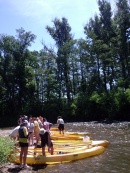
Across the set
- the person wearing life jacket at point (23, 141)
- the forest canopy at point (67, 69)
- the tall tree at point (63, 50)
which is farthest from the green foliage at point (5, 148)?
the tall tree at point (63, 50)

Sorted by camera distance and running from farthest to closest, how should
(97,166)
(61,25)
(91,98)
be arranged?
(61,25)
(91,98)
(97,166)

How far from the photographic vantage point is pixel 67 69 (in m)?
53.2

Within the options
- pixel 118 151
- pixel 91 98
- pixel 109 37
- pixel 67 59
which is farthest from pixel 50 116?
pixel 118 151

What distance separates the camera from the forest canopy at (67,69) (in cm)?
4416

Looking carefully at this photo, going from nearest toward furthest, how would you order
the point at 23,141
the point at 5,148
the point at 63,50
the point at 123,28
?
the point at 5,148 < the point at 23,141 < the point at 123,28 < the point at 63,50

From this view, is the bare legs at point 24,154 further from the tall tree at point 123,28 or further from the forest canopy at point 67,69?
the tall tree at point 123,28

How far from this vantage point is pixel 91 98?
138 ft

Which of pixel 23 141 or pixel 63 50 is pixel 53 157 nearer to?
pixel 23 141

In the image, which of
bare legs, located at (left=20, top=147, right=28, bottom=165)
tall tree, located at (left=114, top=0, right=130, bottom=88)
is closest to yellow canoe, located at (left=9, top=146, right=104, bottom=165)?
bare legs, located at (left=20, top=147, right=28, bottom=165)

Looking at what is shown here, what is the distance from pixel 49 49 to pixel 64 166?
44278 millimetres

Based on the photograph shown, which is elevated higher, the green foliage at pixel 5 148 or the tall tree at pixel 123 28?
the tall tree at pixel 123 28

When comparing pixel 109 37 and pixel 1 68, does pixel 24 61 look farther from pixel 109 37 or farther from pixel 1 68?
pixel 109 37

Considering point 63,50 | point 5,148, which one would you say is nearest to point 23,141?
point 5,148

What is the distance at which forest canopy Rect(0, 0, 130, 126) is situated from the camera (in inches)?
1738
